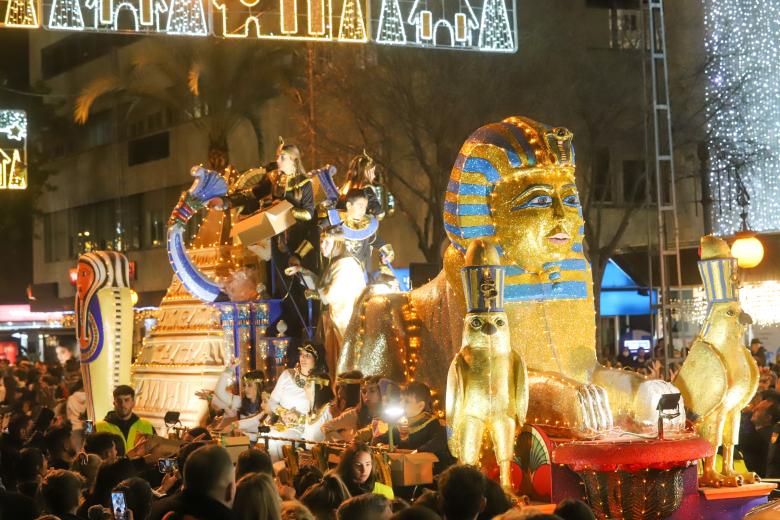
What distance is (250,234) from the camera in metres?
14.2

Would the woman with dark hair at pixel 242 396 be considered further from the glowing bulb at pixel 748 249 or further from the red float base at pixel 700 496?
the glowing bulb at pixel 748 249

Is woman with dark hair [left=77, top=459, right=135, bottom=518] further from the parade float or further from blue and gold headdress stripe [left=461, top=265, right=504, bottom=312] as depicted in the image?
blue and gold headdress stripe [left=461, top=265, right=504, bottom=312]

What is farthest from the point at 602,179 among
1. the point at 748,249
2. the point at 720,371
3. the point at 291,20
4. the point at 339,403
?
the point at 720,371

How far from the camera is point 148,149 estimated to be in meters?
43.1

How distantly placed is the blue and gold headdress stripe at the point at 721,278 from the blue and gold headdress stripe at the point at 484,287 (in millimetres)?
2165

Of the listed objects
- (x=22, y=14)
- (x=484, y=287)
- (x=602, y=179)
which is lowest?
(x=484, y=287)

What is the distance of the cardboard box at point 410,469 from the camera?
30.6 ft

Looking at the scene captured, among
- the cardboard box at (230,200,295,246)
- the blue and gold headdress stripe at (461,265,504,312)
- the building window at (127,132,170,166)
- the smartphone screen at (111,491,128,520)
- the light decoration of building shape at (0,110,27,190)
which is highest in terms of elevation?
the building window at (127,132,170,166)

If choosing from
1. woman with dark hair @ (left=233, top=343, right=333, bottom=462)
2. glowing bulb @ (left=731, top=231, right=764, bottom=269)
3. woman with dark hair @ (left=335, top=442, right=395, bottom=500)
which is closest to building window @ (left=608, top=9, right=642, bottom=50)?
glowing bulb @ (left=731, top=231, right=764, bottom=269)

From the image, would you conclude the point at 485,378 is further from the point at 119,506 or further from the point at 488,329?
the point at 119,506

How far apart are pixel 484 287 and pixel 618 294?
2518cm

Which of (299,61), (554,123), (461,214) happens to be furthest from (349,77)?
(461,214)

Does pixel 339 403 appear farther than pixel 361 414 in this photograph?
Yes

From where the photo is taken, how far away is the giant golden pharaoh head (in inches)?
406
